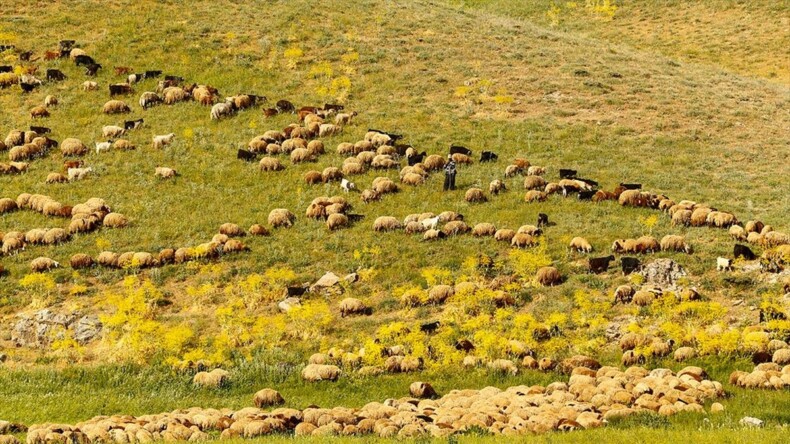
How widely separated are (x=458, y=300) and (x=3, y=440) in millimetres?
12851

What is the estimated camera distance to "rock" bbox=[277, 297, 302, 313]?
24562 mm

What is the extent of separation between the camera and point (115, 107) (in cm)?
4119

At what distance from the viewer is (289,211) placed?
31391 mm

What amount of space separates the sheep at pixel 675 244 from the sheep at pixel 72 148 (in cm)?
2467

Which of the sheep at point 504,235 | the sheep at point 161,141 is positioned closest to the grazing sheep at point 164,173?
the sheep at point 161,141

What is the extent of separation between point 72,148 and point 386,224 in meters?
15.9

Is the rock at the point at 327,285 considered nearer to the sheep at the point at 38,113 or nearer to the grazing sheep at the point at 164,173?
the grazing sheep at the point at 164,173

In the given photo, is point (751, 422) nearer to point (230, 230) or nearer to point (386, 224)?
point (386, 224)

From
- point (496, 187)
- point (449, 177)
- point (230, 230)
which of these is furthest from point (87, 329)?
point (496, 187)

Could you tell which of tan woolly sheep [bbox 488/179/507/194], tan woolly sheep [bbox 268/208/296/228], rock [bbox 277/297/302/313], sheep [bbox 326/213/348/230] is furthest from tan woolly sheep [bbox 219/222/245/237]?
tan woolly sheep [bbox 488/179/507/194]

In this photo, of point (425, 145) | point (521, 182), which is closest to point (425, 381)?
point (521, 182)

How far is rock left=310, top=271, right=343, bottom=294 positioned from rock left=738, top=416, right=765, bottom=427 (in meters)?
13.0

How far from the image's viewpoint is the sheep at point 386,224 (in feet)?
97.1

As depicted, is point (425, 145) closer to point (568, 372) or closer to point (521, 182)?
point (521, 182)
